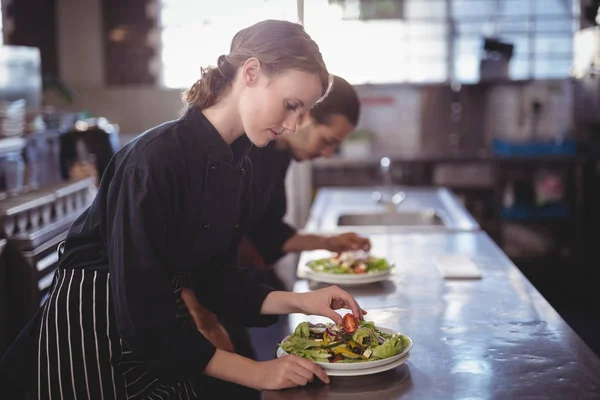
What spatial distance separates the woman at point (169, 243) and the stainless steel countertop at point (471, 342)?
203 millimetres

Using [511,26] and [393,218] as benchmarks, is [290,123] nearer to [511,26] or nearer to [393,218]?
[393,218]

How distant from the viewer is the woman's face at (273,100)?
179 cm

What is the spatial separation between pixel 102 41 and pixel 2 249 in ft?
15.6

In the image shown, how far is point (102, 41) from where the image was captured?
7.92 metres

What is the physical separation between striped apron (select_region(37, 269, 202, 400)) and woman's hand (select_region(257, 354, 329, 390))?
392 millimetres

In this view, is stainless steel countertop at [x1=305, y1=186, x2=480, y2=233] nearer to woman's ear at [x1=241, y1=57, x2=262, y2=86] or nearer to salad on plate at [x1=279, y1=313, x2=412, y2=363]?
salad on plate at [x1=279, y1=313, x2=412, y2=363]

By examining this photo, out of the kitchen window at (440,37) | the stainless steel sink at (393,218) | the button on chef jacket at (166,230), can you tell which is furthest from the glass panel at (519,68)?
the button on chef jacket at (166,230)

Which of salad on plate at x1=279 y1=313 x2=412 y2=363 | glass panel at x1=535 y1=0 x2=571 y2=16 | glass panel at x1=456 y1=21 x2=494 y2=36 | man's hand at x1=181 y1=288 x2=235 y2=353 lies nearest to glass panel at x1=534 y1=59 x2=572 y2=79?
glass panel at x1=535 y1=0 x2=571 y2=16

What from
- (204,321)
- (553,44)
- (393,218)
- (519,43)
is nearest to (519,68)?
(519,43)

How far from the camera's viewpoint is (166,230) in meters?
1.74

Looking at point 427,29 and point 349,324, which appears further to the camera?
point 427,29

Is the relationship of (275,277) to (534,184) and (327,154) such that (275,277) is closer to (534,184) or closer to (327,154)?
(327,154)

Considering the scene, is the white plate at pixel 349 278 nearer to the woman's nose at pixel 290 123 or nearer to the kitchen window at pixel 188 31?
the woman's nose at pixel 290 123

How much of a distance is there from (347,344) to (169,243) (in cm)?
49
